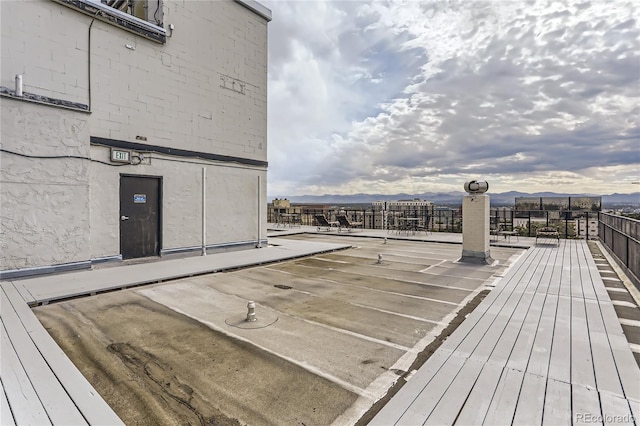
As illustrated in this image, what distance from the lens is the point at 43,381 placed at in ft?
7.11

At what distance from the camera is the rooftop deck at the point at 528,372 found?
6.06 ft

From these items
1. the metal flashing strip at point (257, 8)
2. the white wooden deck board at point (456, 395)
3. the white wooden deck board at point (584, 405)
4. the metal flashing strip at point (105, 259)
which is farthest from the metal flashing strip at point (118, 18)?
the white wooden deck board at point (584, 405)

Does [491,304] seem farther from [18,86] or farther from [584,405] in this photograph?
[18,86]

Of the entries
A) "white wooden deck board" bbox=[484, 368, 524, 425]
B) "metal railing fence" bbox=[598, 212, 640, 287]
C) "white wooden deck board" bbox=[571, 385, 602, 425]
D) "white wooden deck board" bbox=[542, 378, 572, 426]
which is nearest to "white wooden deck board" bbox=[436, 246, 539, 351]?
"white wooden deck board" bbox=[484, 368, 524, 425]

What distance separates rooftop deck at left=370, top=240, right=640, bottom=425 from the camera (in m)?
1.85

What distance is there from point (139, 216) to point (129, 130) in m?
1.99

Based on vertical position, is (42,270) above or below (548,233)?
below

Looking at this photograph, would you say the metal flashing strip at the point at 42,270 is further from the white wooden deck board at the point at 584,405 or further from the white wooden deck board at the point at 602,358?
the white wooden deck board at the point at 602,358

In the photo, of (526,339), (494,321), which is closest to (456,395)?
(526,339)

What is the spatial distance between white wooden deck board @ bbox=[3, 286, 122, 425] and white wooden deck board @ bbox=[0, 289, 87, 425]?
0.03 meters

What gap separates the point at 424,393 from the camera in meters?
2.07

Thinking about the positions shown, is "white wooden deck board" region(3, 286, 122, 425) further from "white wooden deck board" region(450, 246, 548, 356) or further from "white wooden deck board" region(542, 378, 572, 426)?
"white wooden deck board" region(450, 246, 548, 356)

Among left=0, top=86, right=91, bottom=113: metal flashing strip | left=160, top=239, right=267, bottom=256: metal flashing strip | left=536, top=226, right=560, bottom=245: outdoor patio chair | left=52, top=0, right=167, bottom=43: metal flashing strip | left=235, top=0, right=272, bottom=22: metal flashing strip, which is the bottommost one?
left=160, top=239, right=267, bottom=256: metal flashing strip

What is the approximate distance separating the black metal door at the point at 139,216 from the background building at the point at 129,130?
24 mm
